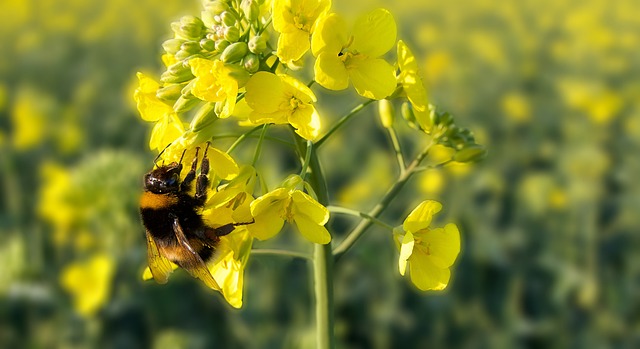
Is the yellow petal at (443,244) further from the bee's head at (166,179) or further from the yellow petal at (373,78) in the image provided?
the bee's head at (166,179)

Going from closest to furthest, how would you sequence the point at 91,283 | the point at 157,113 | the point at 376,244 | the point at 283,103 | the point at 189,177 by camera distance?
the point at 283,103
the point at 157,113
the point at 189,177
the point at 91,283
the point at 376,244

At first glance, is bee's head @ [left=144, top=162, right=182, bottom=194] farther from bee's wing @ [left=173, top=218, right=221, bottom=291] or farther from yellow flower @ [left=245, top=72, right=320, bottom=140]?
yellow flower @ [left=245, top=72, right=320, bottom=140]

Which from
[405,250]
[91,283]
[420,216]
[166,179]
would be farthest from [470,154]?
[91,283]

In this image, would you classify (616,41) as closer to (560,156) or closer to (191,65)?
(560,156)

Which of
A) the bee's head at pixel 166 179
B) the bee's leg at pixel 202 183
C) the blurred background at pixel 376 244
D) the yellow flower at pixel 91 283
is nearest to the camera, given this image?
the bee's leg at pixel 202 183

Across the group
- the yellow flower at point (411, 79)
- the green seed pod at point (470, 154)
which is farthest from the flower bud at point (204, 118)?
the green seed pod at point (470, 154)

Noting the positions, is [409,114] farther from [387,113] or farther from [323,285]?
[323,285]

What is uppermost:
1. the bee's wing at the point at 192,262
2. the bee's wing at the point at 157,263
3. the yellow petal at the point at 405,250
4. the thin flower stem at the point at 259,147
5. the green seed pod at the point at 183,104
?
the green seed pod at the point at 183,104
